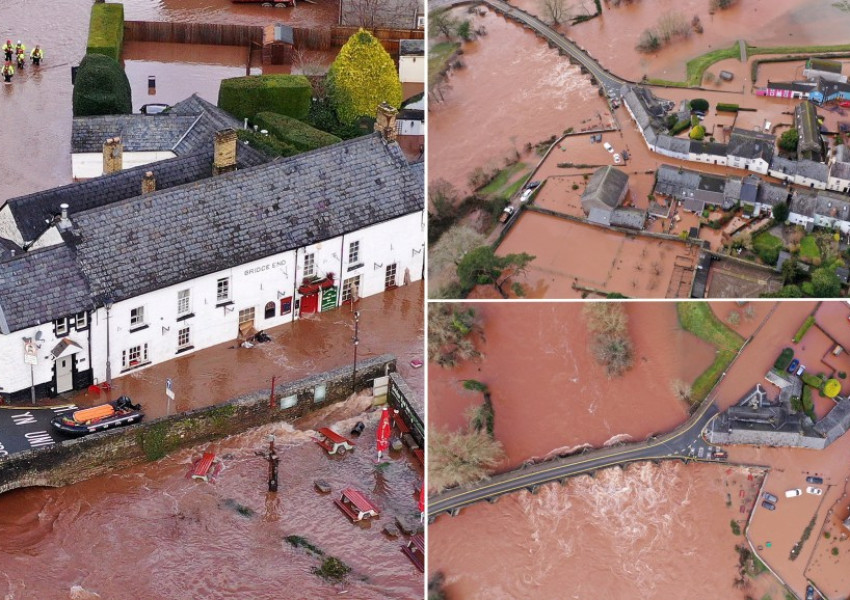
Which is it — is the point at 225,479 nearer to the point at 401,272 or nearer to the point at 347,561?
the point at 347,561

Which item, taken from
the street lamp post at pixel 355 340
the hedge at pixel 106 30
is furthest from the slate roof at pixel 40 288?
the hedge at pixel 106 30

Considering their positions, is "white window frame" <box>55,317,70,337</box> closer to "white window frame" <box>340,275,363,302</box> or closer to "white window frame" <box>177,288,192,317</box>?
"white window frame" <box>177,288,192,317</box>

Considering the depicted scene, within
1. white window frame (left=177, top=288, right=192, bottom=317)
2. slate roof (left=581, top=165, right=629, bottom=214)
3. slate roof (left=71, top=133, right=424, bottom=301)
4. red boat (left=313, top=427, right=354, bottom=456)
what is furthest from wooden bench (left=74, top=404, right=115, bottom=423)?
slate roof (left=581, top=165, right=629, bottom=214)

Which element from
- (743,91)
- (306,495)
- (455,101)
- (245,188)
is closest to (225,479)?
(306,495)

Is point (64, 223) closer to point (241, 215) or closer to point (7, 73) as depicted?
point (241, 215)

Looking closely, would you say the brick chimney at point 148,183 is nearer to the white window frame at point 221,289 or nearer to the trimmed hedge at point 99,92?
the white window frame at point 221,289

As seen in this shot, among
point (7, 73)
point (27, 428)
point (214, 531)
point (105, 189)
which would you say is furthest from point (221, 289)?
point (7, 73)
